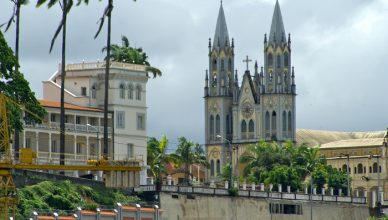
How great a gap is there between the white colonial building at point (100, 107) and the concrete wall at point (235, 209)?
75.9ft

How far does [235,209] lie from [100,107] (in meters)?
39.4

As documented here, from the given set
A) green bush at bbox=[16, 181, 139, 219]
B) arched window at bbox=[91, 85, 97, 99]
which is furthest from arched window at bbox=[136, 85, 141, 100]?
green bush at bbox=[16, 181, 139, 219]

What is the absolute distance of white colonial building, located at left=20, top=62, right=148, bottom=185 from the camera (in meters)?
175

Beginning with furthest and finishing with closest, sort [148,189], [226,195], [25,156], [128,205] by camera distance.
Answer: [226,195], [148,189], [128,205], [25,156]

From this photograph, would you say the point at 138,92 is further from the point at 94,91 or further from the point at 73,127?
the point at 73,127

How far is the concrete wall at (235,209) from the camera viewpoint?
454 ft

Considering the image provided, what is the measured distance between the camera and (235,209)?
147 meters

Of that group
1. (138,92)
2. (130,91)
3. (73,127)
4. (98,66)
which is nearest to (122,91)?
(130,91)

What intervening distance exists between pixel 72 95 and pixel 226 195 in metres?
40.0

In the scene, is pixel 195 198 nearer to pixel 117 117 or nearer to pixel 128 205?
pixel 128 205

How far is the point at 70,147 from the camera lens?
570 ft

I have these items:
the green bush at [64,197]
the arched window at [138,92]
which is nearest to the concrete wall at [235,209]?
the green bush at [64,197]

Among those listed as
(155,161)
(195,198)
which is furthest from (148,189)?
(155,161)

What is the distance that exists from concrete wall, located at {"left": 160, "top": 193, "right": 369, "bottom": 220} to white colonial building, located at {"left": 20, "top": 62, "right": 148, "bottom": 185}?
23.1m
